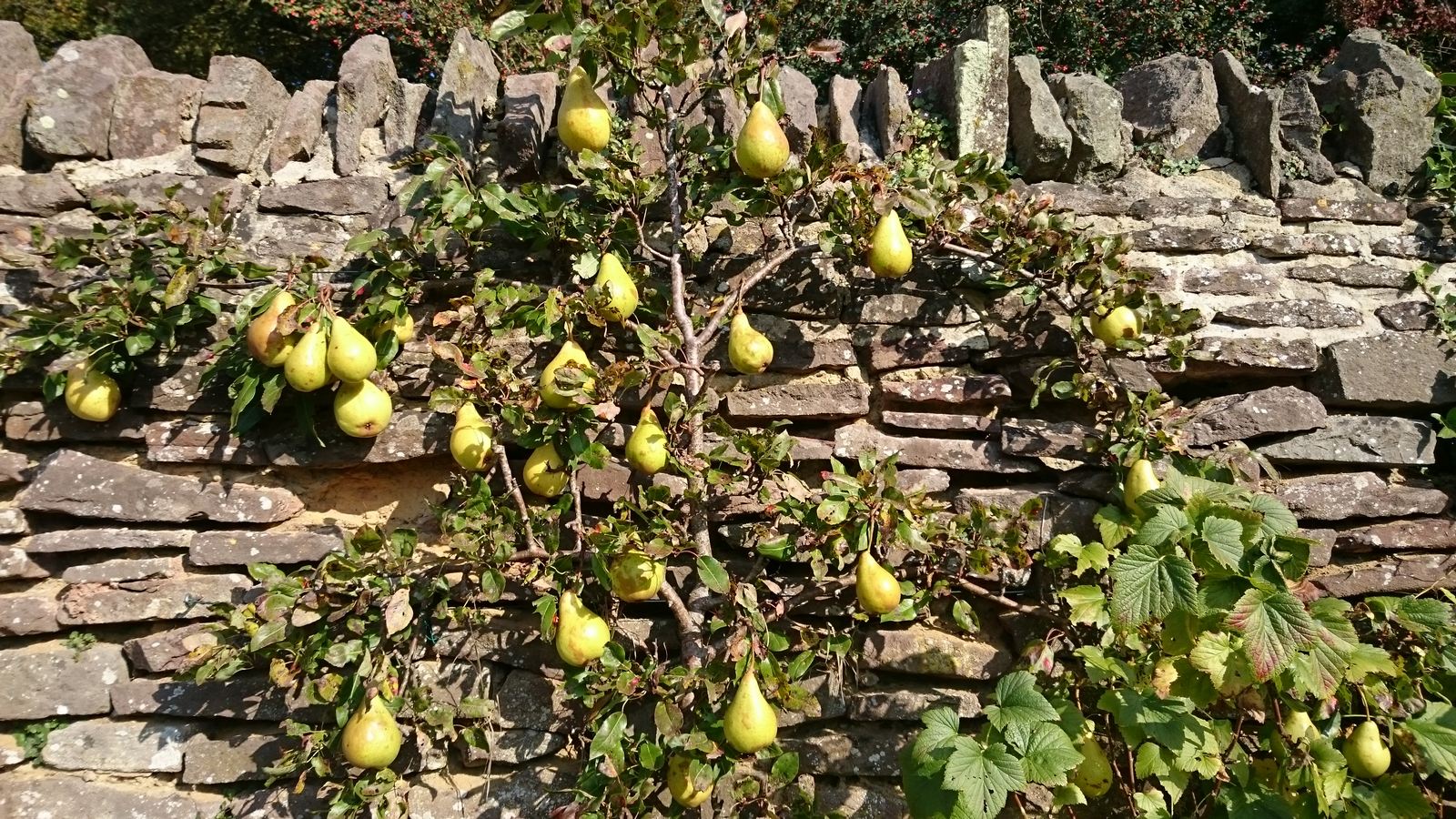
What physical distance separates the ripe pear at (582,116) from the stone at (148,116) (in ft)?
4.29

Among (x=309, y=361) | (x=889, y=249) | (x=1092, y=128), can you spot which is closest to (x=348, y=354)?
(x=309, y=361)

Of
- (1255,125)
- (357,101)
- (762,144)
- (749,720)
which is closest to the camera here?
(749,720)

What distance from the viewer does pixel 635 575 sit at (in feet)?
6.42

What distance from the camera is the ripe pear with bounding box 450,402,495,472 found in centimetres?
208

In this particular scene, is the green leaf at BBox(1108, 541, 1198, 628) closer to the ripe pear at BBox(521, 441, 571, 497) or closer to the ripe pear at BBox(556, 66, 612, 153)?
the ripe pear at BBox(521, 441, 571, 497)

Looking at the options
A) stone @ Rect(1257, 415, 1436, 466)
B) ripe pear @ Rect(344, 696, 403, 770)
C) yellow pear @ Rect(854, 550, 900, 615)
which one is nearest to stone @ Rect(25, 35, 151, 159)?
ripe pear @ Rect(344, 696, 403, 770)

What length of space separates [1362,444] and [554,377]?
2.39 m

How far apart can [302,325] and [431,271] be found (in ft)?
1.32

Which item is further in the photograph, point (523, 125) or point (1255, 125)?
point (1255, 125)

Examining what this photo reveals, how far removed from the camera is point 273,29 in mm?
6852

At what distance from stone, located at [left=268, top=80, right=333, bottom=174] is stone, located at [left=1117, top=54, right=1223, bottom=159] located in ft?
9.28

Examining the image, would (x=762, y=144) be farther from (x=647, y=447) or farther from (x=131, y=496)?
(x=131, y=496)

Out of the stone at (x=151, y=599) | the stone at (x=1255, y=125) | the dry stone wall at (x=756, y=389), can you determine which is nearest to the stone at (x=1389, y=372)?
the dry stone wall at (x=756, y=389)

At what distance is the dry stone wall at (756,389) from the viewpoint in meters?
2.14
